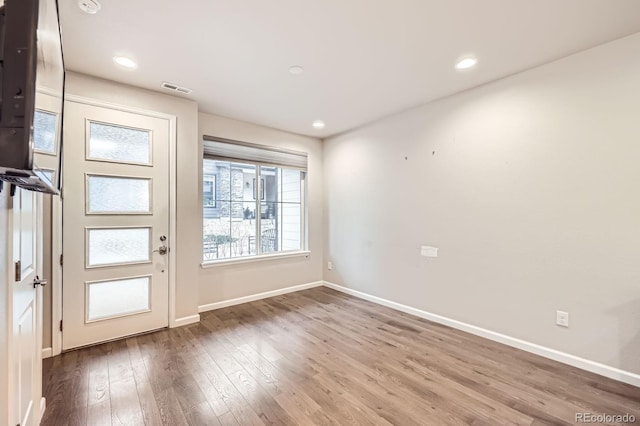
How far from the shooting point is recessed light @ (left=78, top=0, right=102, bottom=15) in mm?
1771

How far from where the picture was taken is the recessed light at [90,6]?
177 cm

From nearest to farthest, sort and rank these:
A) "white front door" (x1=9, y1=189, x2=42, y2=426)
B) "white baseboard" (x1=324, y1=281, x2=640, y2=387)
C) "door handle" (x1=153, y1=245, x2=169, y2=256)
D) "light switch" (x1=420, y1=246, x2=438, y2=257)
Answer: "white front door" (x1=9, y1=189, x2=42, y2=426)
"white baseboard" (x1=324, y1=281, x2=640, y2=387)
"door handle" (x1=153, y1=245, x2=169, y2=256)
"light switch" (x1=420, y1=246, x2=438, y2=257)

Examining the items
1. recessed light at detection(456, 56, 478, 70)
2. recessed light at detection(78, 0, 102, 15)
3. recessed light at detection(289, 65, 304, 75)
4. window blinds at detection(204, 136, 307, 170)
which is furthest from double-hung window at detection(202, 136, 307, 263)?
recessed light at detection(456, 56, 478, 70)

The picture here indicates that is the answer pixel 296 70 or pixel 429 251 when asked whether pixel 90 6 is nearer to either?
pixel 296 70

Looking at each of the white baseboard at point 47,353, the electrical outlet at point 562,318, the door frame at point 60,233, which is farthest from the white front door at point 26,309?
the electrical outlet at point 562,318

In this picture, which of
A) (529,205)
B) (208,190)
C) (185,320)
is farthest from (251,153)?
(529,205)

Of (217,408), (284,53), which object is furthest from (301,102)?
(217,408)

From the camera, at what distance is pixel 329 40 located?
218cm

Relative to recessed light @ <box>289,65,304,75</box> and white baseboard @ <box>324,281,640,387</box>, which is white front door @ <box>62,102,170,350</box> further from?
white baseboard @ <box>324,281,640,387</box>

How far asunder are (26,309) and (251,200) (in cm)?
298

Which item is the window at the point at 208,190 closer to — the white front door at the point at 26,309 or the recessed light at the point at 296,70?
the recessed light at the point at 296,70

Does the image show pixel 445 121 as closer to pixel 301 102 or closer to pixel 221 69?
pixel 301 102

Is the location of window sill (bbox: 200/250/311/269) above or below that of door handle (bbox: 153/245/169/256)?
below

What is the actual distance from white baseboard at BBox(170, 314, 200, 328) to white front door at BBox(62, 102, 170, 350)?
0.34ft
